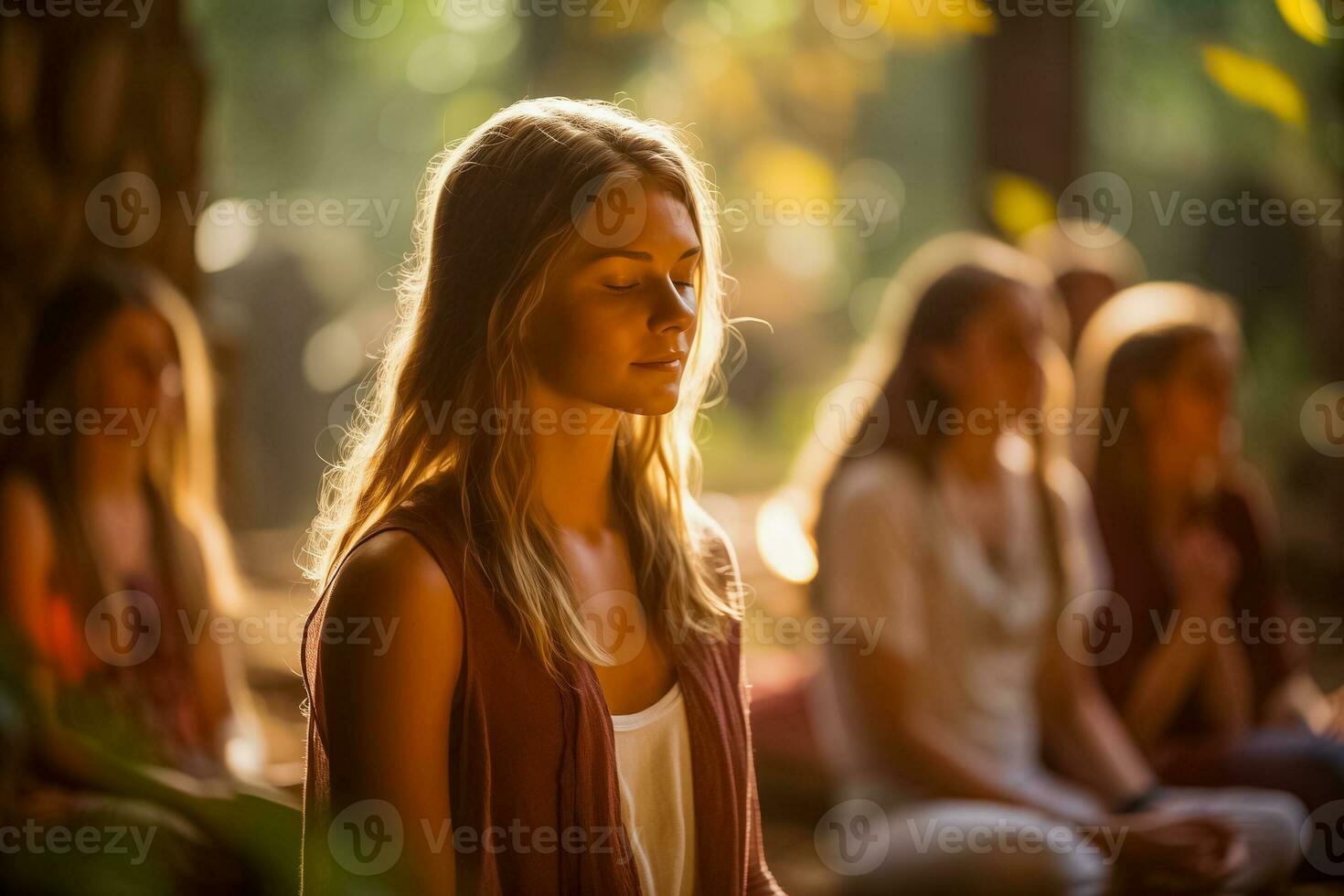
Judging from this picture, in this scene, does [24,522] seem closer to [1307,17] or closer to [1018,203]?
[1307,17]

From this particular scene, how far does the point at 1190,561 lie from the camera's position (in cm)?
253

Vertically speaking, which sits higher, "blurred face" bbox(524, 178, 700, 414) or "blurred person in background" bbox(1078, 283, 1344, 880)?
"blurred face" bbox(524, 178, 700, 414)

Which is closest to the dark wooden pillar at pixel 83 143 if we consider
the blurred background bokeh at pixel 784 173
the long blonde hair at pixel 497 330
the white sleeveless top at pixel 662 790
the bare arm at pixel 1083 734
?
the blurred background bokeh at pixel 784 173

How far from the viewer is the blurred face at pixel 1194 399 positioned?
2484 mm

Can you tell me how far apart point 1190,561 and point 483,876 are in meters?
1.97

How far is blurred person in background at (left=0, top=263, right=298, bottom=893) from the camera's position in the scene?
187 centimetres

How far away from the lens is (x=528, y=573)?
3.48 ft

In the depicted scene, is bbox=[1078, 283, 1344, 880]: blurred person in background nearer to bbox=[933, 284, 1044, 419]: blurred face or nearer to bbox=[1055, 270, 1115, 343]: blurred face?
bbox=[933, 284, 1044, 419]: blurred face

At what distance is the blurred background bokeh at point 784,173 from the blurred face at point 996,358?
3.73 ft

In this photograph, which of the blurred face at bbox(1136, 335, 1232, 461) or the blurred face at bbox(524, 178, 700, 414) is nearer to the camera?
the blurred face at bbox(524, 178, 700, 414)

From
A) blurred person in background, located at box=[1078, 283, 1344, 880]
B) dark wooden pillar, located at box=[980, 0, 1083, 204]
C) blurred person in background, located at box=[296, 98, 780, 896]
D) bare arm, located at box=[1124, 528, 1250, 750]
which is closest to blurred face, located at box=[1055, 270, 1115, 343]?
dark wooden pillar, located at box=[980, 0, 1083, 204]

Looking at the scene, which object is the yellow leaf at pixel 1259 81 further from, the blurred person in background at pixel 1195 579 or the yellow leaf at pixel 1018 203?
the yellow leaf at pixel 1018 203

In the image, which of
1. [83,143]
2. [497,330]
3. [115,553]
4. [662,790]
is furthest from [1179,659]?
[83,143]

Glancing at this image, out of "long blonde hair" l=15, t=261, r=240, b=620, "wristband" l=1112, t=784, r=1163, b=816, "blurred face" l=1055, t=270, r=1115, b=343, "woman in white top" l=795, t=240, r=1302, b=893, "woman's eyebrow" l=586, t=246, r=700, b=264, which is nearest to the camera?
"woman's eyebrow" l=586, t=246, r=700, b=264
